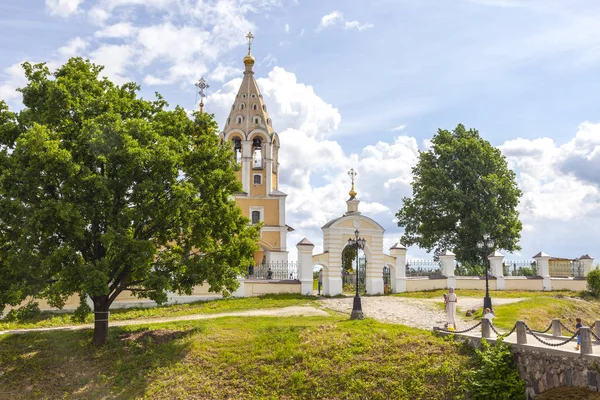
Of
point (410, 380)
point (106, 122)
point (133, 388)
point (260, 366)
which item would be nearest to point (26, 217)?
point (106, 122)

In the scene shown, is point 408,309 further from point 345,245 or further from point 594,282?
point 594,282

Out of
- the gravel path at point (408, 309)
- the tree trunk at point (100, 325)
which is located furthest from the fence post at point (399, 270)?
the tree trunk at point (100, 325)

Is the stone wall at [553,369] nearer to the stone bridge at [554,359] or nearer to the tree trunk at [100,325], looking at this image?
the stone bridge at [554,359]

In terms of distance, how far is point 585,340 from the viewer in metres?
11.2

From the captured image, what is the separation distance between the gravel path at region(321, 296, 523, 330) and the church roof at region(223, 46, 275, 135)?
55.1 ft

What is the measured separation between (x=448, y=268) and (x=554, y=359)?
17449 millimetres

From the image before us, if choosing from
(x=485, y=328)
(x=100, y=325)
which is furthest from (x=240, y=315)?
(x=485, y=328)

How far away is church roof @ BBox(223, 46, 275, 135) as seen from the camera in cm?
3731

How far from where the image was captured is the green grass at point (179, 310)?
19.3m

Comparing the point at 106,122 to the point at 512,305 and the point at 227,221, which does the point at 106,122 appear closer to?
the point at 227,221

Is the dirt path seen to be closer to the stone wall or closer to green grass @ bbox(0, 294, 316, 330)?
green grass @ bbox(0, 294, 316, 330)

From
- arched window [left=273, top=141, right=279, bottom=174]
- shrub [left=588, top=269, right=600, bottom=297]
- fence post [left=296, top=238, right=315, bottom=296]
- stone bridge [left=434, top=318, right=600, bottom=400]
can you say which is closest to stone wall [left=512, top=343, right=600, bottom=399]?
stone bridge [left=434, top=318, right=600, bottom=400]

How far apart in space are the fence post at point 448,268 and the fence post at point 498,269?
2.80 metres

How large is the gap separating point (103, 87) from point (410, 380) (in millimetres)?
13058
